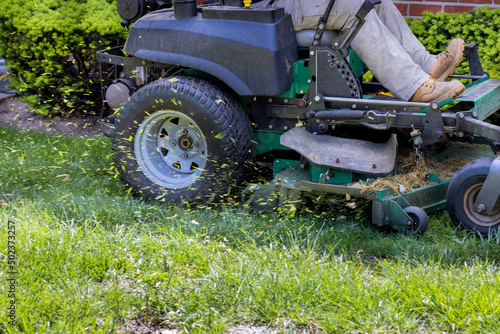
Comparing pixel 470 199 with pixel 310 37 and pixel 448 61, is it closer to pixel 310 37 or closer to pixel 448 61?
pixel 448 61

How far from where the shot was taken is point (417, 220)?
3.79 meters

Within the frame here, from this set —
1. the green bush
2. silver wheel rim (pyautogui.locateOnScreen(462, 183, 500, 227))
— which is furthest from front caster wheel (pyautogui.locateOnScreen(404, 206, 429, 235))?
the green bush

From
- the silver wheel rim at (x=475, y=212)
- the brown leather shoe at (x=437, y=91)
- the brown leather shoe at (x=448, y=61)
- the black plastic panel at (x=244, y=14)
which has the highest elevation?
the black plastic panel at (x=244, y=14)

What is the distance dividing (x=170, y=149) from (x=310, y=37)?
1.19 m

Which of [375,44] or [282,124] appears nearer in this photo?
[375,44]

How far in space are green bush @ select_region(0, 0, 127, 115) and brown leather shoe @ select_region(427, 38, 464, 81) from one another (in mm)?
3052

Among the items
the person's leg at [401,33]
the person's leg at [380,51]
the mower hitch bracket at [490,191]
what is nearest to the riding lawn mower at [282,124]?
the mower hitch bracket at [490,191]

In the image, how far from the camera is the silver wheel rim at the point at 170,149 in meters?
4.50

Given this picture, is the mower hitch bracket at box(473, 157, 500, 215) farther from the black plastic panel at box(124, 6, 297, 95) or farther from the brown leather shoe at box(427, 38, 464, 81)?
the black plastic panel at box(124, 6, 297, 95)

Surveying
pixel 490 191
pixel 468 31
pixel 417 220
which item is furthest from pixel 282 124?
pixel 468 31

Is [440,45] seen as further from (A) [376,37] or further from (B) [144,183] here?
(B) [144,183]

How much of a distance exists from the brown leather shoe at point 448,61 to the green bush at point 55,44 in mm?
3052

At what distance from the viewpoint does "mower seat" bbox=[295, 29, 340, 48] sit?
4.29m

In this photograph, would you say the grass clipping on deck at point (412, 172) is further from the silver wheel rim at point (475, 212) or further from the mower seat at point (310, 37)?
the mower seat at point (310, 37)
